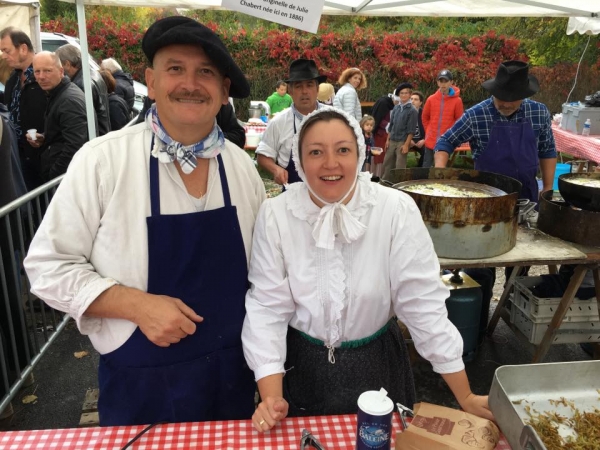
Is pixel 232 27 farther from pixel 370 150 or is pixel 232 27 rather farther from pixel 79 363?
pixel 79 363

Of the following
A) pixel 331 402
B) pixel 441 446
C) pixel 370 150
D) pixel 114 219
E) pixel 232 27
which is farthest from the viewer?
pixel 232 27

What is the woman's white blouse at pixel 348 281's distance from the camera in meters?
1.65

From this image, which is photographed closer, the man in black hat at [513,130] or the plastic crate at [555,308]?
the plastic crate at [555,308]

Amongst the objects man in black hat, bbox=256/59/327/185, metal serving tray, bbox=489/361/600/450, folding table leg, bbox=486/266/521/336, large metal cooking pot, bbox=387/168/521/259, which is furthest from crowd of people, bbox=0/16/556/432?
man in black hat, bbox=256/59/327/185

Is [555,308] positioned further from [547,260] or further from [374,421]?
[374,421]

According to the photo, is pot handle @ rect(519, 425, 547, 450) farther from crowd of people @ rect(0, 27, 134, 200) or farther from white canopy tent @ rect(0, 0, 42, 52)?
white canopy tent @ rect(0, 0, 42, 52)

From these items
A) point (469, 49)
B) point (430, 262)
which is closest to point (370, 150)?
point (430, 262)

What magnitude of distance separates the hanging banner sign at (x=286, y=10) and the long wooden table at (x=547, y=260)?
1.63m

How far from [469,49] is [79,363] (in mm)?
16001

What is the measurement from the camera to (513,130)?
3889 millimetres

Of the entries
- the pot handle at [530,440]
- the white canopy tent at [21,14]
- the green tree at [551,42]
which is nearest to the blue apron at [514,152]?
the pot handle at [530,440]

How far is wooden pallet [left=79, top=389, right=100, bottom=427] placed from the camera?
2.96 meters

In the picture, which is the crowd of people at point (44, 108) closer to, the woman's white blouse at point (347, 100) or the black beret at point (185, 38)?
the black beret at point (185, 38)

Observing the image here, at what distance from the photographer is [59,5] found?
936 inches
